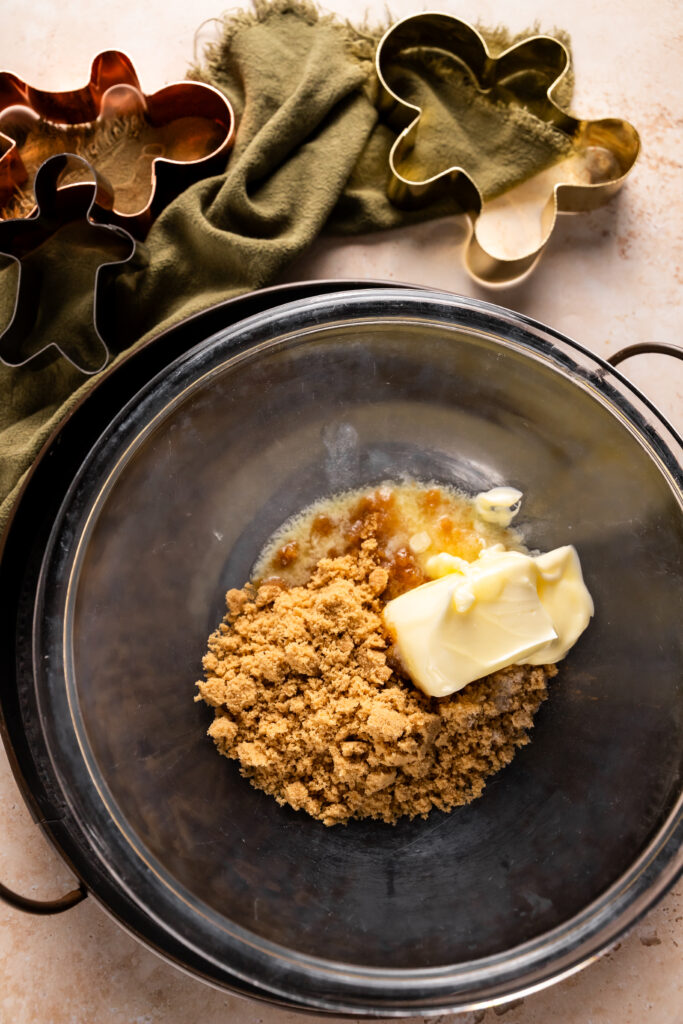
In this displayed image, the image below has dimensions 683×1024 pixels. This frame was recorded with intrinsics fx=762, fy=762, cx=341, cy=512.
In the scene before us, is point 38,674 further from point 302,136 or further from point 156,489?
point 302,136

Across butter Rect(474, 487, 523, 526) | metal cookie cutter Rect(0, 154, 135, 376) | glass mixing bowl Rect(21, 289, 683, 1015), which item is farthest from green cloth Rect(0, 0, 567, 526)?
butter Rect(474, 487, 523, 526)

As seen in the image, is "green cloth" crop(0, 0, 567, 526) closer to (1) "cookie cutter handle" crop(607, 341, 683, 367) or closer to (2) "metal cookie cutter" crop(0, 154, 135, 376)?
(2) "metal cookie cutter" crop(0, 154, 135, 376)

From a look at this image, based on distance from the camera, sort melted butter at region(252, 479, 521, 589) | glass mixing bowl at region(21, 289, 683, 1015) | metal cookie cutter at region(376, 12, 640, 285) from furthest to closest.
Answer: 1. metal cookie cutter at region(376, 12, 640, 285)
2. melted butter at region(252, 479, 521, 589)
3. glass mixing bowl at region(21, 289, 683, 1015)

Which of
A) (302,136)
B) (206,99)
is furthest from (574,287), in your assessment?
(206,99)

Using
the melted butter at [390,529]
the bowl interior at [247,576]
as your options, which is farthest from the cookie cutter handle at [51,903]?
the melted butter at [390,529]

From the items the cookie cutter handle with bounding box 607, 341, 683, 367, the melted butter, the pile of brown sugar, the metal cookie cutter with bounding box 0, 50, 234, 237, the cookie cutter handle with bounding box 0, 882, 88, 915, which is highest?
the cookie cutter handle with bounding box 607, 341, 683, 367

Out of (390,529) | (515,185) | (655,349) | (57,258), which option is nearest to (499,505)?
(390,529)

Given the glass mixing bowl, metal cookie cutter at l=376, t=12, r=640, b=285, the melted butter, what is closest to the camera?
the glass mixing bowl

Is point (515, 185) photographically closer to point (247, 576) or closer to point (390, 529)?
point (390, 529)
